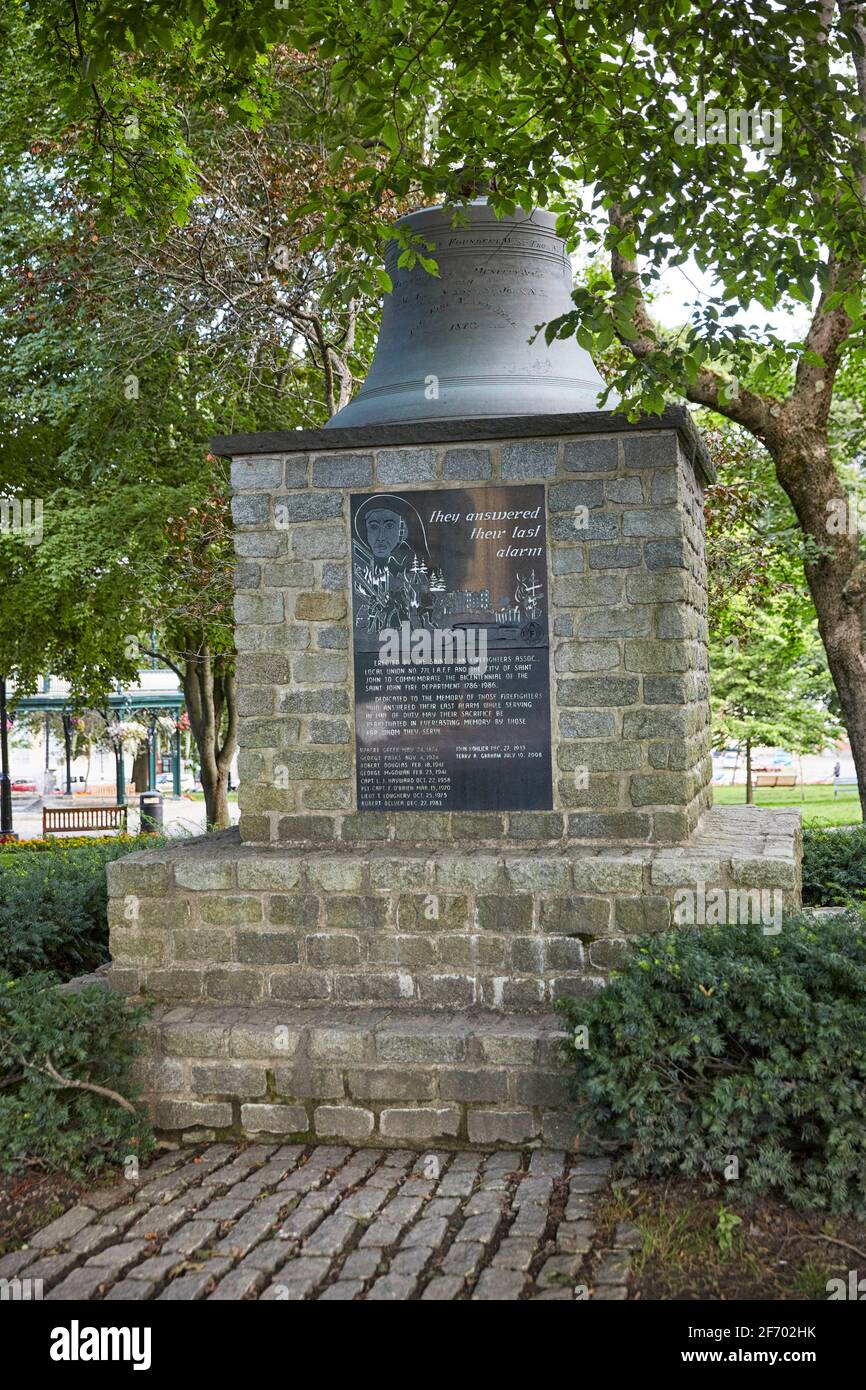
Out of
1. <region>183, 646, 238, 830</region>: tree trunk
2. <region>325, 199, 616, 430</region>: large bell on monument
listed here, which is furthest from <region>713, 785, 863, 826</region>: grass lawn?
<region>325, 199, 616, 430</region>: large bell on monument

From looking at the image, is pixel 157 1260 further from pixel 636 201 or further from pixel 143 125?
pixel 143 125

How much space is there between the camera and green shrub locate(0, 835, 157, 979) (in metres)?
6.21

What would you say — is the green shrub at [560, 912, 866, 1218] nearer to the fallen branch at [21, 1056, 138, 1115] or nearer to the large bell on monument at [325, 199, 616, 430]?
the fallen branch at [21, 1056, 138, 1115]

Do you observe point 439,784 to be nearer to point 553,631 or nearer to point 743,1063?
point 553,631

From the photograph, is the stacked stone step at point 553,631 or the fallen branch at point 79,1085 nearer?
the fallen branch at point 79,1085

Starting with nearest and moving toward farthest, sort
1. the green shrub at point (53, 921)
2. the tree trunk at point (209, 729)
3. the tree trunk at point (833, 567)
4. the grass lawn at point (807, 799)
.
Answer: the green shrub at point (53, 921), the tree trunk at point (833, 567), the tree trunk at point (209, 729), the grass lawn at point (807, 799)

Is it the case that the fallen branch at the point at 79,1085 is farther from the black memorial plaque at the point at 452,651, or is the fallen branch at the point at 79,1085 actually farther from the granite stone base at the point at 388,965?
the black memorial plaque at the point at 452,651

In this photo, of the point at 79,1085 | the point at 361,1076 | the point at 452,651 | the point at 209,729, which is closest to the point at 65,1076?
the point at 79,1085

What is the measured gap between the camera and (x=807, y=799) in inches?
1329

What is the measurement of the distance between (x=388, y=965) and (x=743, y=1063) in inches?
69.0

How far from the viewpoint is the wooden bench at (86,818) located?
18.4 metres

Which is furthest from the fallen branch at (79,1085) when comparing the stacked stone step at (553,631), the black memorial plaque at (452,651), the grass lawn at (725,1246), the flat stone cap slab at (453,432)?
the flat stone cap slab at (453,432)

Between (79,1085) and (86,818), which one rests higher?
(86,818)

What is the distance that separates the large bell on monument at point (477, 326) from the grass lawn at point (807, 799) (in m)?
20.5
